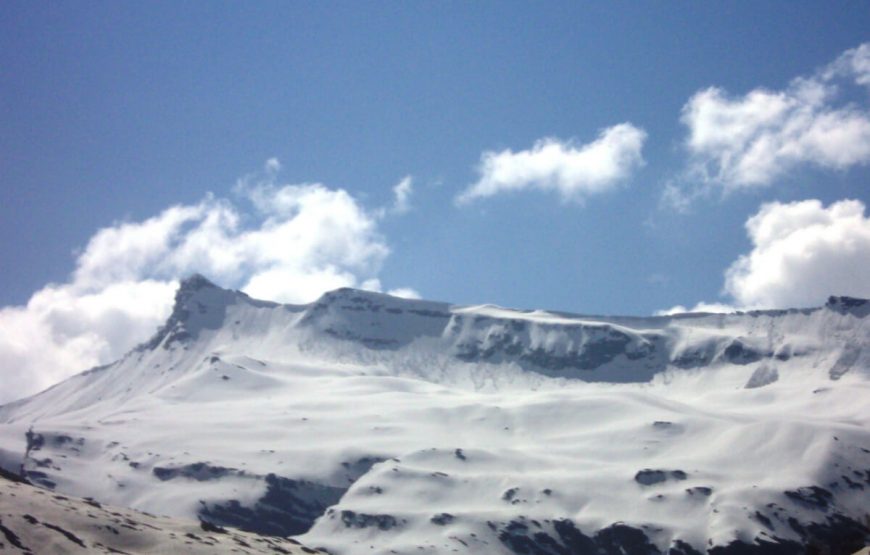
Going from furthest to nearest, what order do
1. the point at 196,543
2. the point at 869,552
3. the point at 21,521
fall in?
the point at 196,543 → the point at 21,521 → the point at 869,552

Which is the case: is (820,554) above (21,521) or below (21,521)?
above

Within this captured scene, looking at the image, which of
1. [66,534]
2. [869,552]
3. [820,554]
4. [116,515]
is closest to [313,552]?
[116,515]

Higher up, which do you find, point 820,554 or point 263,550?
point 820,554

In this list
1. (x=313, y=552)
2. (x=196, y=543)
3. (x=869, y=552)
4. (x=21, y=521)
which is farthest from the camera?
(x=313, y=552)

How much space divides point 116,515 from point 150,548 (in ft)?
60.7

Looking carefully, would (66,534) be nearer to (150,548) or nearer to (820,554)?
(150,548)

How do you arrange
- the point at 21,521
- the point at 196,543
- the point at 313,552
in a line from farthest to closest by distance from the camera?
the point at 313,552, the point at 196,543, the point at 21,521

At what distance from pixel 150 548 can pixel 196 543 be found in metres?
7.63

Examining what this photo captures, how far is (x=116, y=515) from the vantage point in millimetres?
187500

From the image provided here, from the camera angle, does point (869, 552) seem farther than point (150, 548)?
No

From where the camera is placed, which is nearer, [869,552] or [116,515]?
[869,552]

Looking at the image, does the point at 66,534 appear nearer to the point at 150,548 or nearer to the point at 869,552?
the point at 150,548

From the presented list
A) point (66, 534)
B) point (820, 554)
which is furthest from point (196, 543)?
point (820, 554)

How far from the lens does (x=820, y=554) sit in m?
168
